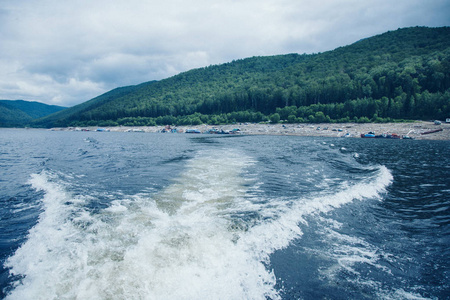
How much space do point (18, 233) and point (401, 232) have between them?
554 inches

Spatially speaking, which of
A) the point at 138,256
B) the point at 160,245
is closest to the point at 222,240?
the point at 160,245

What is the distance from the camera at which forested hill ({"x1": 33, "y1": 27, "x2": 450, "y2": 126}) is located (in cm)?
8119

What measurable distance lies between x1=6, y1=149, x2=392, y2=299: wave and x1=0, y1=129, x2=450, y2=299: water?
1.4 inches

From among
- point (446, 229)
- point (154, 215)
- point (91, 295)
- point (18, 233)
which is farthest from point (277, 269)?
point (18, 233)

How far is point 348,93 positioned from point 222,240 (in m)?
114

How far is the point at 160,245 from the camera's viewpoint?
22.6 feet

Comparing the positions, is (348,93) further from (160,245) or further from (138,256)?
(138,256)

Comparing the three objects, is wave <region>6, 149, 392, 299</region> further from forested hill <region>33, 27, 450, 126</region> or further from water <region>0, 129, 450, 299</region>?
forested hill <region>33, 27, 450, 126</region>

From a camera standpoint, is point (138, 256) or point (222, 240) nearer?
point (138, 256)

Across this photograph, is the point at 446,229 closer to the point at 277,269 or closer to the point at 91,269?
the point at 277,269

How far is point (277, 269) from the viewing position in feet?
20.6

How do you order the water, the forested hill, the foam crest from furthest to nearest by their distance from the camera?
1. the forested hill
2. the water
3. the foam crest

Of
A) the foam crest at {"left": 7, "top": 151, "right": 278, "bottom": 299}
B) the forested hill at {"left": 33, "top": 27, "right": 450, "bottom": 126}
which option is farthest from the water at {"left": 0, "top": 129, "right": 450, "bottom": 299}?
the forested hill at {"left": 33, "top": 27, "right": 450, "bottom": 126}

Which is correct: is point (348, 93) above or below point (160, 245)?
above
